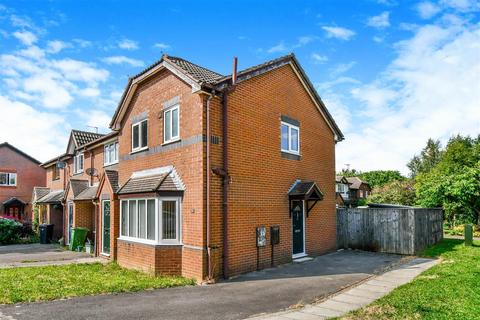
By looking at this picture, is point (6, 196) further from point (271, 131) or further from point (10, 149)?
point (271, 131)

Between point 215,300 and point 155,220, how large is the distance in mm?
3950

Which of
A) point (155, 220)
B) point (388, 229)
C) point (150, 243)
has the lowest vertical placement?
point (388, 229)

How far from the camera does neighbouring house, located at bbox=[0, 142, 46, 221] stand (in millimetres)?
32719

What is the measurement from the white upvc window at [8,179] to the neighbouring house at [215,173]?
71.4 feet

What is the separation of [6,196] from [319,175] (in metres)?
29.5

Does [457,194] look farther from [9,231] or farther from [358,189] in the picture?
[358,189]

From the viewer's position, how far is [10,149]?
111ft

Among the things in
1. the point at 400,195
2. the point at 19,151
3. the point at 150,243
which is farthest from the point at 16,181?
the point at 400,195

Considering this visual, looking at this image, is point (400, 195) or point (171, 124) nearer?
point (171, 124)

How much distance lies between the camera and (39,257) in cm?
1688

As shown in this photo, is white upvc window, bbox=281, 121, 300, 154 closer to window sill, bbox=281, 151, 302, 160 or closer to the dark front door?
window sill, bbox=281, 151, 302, 160

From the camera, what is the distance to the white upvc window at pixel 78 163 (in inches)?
886

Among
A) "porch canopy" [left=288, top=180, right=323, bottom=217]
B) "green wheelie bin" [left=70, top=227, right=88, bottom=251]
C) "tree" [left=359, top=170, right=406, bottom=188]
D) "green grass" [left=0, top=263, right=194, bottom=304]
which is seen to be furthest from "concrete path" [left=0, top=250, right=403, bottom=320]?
"tree" [left=359, top=170, right=406, bottom=188]

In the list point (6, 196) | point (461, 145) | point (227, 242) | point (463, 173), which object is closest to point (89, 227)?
point (227, 242)
